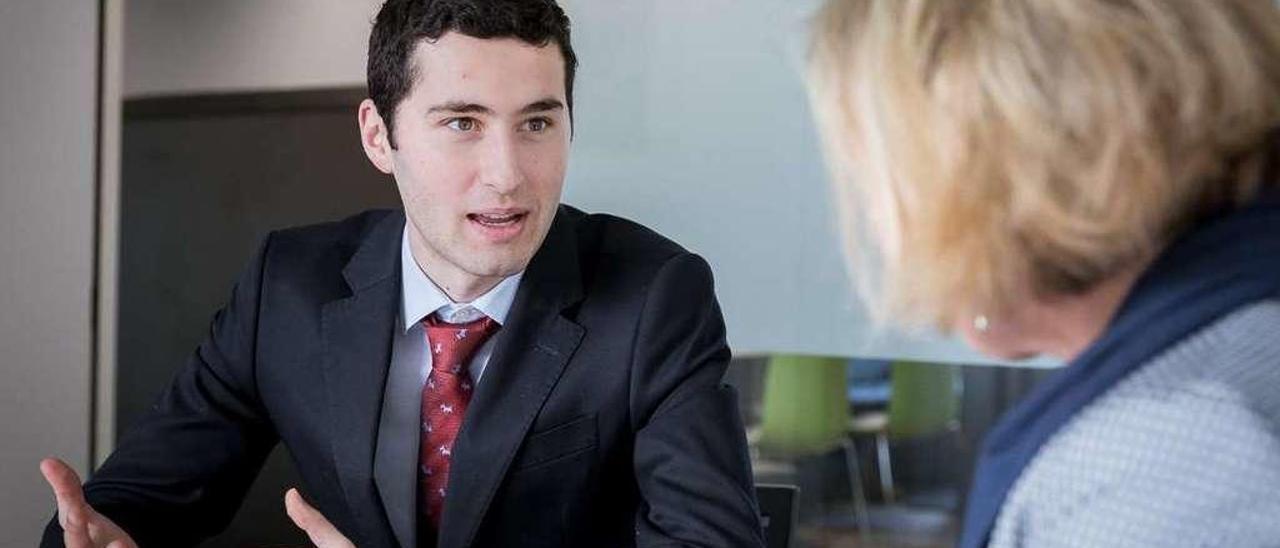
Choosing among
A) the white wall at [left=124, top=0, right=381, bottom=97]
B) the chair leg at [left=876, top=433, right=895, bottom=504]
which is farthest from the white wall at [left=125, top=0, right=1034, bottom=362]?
the white wall at [left=124, top=0, right=381, bottom=97]

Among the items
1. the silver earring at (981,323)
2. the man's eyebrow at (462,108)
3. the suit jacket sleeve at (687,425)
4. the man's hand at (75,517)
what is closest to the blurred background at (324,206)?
the suit jacket sleeve at (687,425)

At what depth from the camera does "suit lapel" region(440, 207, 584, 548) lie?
2.10 metres

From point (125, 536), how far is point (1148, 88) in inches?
58.9

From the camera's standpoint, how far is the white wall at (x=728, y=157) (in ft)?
11.3

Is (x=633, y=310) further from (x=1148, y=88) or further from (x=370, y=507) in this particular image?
(x=1148, y=88)

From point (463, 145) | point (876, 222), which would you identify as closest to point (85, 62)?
point (463, 145)

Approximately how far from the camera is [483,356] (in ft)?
7.17

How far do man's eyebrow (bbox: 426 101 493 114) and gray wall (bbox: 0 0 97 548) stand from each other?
222cm

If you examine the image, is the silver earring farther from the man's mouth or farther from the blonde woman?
the man's mouth

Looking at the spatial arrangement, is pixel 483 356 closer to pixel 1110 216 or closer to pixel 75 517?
pixel 75 517

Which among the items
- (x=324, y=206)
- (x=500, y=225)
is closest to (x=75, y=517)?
(x=500, y=225)

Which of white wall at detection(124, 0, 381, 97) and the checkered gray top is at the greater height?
the checkered gray top

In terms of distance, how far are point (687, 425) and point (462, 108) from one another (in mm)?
527

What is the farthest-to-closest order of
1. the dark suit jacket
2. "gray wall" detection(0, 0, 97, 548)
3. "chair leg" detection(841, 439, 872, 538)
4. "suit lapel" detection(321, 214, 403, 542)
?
"gray wall" detection(0, 0, 97, 548) < "chair leg" detection(841, 439, 872, 538) < "suit lapel" detection(321, 214, 403, 542) < the dark suit jacket
